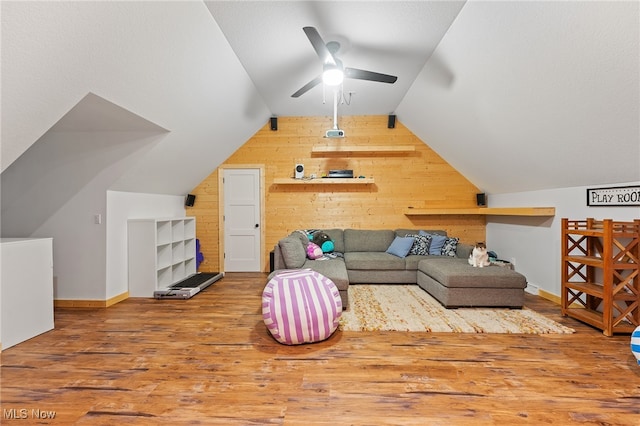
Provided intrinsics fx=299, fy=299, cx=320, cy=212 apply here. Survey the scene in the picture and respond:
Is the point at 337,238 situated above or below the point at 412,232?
below

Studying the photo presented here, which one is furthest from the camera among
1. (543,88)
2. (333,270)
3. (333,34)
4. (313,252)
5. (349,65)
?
(313,252)

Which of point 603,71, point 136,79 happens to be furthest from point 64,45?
point 603,71

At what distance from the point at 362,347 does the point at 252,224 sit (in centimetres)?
360

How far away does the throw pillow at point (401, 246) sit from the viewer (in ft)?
15.6

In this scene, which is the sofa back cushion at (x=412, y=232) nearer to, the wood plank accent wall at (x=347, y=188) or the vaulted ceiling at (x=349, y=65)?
the wood plank accent wall at (x=347, y=188)

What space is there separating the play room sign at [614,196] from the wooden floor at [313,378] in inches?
50.7

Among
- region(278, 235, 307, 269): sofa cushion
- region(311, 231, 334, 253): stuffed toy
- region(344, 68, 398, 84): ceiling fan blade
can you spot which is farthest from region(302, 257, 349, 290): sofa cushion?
region(344, 68, 398, 84): ceiling fan blade

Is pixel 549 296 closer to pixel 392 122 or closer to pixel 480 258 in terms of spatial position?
pixel 480 258

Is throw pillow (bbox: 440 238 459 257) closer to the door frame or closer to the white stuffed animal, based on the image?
the white stuffed animal

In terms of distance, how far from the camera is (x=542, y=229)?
405 cm

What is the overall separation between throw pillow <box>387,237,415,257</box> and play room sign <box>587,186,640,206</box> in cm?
224

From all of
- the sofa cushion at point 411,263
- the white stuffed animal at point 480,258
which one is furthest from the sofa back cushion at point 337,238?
the white stuffed animal at point 480,258

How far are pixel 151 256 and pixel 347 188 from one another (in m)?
3.37

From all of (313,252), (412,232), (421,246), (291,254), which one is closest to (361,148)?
(412,232)
